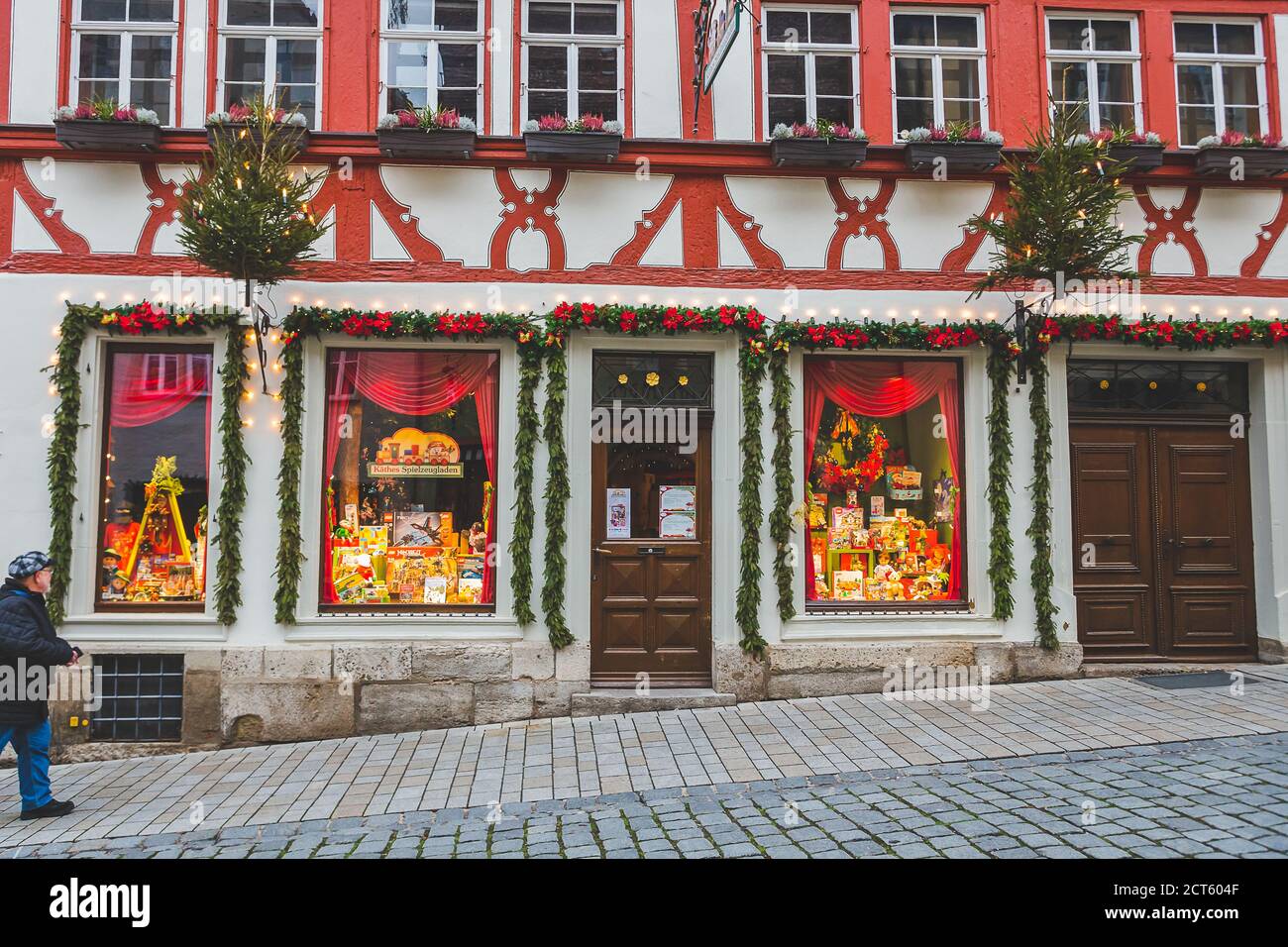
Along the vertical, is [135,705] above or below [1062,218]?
below

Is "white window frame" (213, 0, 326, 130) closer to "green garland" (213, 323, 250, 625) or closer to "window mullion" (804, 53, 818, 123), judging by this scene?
"green garland" (213, 323, 250, 625)

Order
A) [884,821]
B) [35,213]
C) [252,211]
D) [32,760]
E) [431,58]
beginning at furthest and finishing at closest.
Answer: [431,58], [35,213], [252,211], [32,760], [884,821]

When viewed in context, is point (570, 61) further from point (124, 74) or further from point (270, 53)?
point (124, 74)

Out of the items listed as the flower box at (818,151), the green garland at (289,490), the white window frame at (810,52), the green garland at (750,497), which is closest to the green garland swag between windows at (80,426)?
the green garland at (289,490)

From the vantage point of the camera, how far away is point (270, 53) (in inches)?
322

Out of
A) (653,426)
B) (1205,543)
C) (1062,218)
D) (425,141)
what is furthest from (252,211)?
(1205,543)

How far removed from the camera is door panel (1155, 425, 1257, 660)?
8602mm

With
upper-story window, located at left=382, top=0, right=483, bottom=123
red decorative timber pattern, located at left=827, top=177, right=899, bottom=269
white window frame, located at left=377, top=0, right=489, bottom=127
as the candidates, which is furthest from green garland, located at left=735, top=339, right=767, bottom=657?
upper-story window, located at left=382, top=0, right=483, bottom=123

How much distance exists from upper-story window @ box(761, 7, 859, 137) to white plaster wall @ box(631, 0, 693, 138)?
0.90 meters

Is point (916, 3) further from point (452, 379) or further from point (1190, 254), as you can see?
point (452, 379)

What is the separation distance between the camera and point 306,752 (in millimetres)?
7164

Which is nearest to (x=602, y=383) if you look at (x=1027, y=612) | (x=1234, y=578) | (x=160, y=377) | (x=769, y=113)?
(x=769, y=113)

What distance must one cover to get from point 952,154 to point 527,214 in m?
4.20
